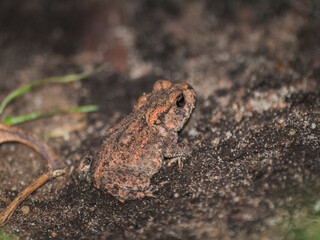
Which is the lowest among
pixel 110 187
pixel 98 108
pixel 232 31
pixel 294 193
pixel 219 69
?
pixel 294 193

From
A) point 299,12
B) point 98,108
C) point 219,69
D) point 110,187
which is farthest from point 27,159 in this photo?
point 299,12

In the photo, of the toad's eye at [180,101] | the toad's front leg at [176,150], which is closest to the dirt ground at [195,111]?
the toad's front leg at [176,150]

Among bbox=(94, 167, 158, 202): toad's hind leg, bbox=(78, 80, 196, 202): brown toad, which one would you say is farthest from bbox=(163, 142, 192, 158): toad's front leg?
bbox=(94, 167, 158, 202): toad's hind leg

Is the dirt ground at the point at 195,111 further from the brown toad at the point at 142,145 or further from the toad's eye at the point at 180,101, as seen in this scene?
the toad's eye at the point at 180,101

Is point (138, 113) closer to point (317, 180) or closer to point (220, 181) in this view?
point (220, 181)

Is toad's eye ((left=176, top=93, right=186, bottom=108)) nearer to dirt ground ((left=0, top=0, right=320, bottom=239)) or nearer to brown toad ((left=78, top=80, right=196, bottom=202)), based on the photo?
brown toad ((left=78, top=80, right=196, bottom=202))

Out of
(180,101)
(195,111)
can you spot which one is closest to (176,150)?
(180,101)

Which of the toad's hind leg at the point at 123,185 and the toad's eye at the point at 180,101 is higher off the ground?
the toad's eye at the point at 180,101

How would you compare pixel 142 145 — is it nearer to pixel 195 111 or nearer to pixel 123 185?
pixel 123 185
